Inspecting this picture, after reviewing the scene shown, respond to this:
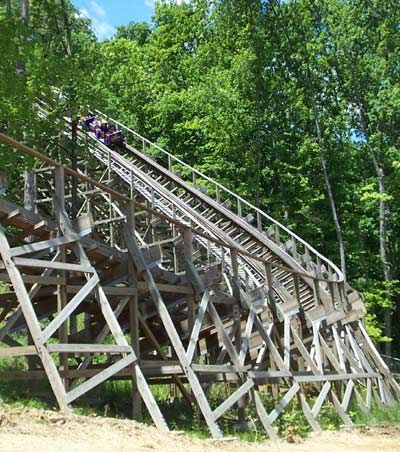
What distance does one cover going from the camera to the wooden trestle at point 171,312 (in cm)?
903

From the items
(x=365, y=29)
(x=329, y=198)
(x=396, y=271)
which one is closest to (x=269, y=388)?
(x=329, y=198)

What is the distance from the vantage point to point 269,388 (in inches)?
620

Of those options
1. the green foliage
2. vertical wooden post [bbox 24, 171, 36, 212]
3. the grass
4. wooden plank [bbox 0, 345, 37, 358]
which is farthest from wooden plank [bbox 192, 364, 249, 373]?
the green foliage

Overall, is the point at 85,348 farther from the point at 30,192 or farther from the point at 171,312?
the point at 30,192

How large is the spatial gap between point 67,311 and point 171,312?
4945mm

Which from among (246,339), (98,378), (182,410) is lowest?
(182,410)

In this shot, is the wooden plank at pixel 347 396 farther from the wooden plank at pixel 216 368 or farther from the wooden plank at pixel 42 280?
the wooden plank at pixel 42 280

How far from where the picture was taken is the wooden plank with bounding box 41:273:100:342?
26.3 ft

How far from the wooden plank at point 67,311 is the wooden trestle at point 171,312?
0.02 m

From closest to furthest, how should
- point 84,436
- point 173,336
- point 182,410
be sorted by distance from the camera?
point 84,436
point 173,336
point 182,410

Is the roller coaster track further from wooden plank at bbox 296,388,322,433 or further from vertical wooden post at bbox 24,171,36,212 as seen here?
wooden plank at bbox 296,388,322,433

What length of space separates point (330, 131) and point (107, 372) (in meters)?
24.5

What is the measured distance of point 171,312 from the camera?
43.6 ft

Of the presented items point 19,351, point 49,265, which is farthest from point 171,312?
point 49,265
